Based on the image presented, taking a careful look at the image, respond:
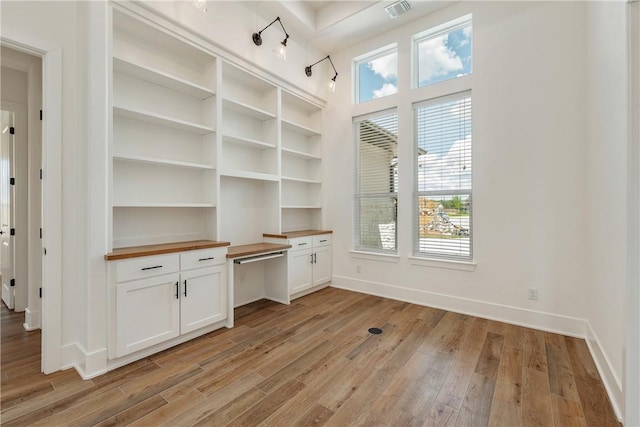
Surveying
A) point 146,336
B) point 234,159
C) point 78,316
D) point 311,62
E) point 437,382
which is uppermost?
point 311,62

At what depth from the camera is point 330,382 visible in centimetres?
207

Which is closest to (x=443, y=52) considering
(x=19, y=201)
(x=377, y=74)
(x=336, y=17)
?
(x=377, y=74)

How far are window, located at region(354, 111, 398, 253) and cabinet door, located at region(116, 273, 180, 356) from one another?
2689 mm

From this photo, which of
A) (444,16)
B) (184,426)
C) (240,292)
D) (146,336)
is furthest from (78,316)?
(444,16)

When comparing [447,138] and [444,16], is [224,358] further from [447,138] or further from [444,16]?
[444,16]

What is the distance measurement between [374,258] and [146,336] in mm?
2903

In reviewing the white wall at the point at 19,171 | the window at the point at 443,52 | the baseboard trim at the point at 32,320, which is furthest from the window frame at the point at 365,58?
the baseboard trim at the point at 32,320

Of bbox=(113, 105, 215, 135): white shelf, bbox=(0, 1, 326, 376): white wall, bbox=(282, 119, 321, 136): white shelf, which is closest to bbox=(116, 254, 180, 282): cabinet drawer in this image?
bbox=(0, 1, 326, 376): white wall

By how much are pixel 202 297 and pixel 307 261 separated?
1.67 meters

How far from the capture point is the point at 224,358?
240 centimetres

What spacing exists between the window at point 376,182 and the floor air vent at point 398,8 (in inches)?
46.5

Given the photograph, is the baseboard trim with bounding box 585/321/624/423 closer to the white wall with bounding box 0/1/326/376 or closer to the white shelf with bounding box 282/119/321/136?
the white wall with bounding box 0/1/326/376

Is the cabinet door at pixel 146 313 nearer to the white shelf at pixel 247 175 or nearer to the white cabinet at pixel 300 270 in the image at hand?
the white shelf at pixel 247 175

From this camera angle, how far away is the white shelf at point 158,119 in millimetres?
2496
